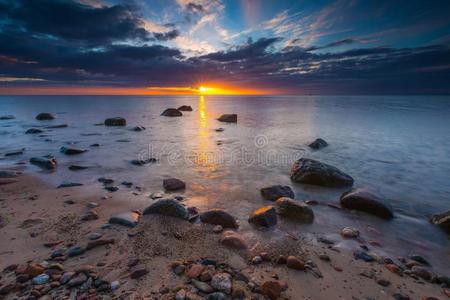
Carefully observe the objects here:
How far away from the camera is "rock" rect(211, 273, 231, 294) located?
11.0 ft

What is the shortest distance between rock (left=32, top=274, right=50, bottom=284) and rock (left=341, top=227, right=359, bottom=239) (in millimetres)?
5841

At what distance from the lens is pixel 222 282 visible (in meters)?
3.46

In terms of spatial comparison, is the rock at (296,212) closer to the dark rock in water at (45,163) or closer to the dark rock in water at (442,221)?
the dark rock in water at (442,221)

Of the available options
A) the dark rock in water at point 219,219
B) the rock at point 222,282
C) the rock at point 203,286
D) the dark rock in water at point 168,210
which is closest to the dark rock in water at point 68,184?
the dark rock in water at point 168,210

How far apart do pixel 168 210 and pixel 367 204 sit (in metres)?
5.68

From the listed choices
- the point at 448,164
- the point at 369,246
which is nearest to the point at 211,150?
the point at 369,246

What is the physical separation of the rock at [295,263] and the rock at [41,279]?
3.89 meters

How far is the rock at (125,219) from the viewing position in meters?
5.30

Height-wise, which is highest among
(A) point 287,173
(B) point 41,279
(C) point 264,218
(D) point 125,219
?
(B) point 41,279

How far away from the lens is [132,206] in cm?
646

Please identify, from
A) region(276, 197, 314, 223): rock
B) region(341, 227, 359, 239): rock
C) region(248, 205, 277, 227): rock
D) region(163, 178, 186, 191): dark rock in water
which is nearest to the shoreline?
region(248, 205, 277, 227): rock

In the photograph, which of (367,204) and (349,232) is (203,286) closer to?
(349,232)

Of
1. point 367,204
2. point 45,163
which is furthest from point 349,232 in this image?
point 45,163

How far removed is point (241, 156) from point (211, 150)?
2.51 metres
